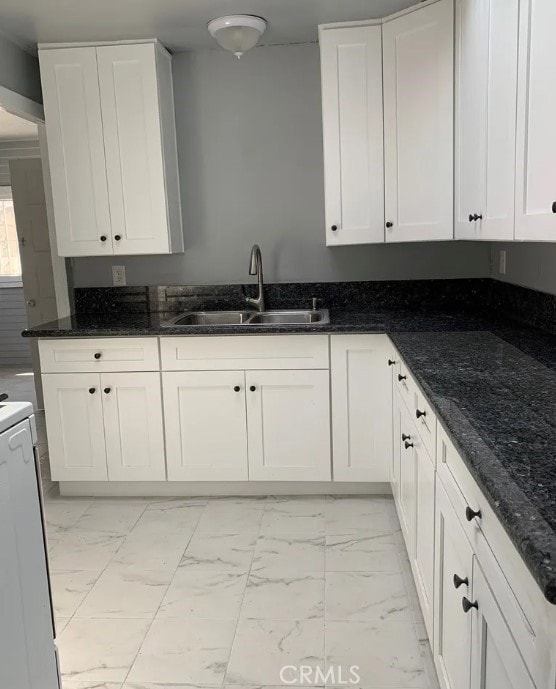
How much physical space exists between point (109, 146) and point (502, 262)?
2037mm

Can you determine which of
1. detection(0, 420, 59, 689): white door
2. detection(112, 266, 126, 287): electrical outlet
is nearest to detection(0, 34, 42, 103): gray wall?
detection(112, 266, 126, 287): electrical outlet

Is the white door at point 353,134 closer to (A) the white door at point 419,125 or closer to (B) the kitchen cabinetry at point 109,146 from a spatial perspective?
(A) the white door at point 419,125

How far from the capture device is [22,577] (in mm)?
1511

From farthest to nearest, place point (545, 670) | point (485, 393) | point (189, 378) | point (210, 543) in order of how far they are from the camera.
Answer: point (189, 378) < point (210, 543) < point (485, 393) < point (545, 670)

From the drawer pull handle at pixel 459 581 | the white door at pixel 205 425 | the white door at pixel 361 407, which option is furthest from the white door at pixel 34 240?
the drawer pull handle at pixel 459 581

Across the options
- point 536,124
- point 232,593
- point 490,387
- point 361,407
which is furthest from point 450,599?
point 361,407

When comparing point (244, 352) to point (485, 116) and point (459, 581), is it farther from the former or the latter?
point (459, 581)

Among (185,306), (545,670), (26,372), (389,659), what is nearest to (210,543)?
(389,659)

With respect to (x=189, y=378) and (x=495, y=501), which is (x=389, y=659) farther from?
(x=189, y=378)

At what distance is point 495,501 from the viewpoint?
103cm

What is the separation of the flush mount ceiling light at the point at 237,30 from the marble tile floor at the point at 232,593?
2.16 metres

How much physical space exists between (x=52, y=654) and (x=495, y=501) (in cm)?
127

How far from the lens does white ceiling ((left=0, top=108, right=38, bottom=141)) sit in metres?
5.11

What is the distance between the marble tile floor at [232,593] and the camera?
6.27 feet
